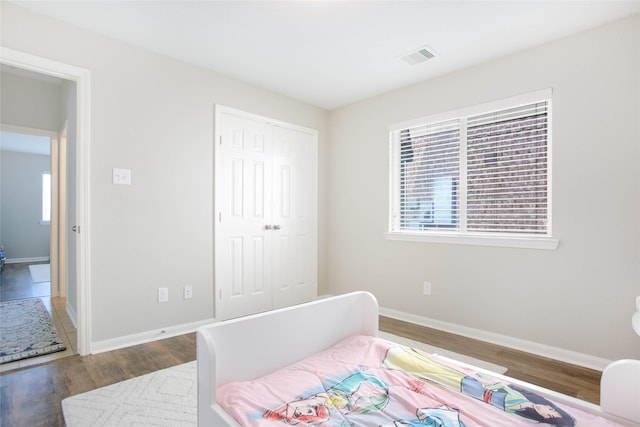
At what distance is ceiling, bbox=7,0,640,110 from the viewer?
2166 mm

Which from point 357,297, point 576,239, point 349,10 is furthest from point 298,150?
point 576,239

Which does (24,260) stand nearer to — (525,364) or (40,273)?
(40,273)

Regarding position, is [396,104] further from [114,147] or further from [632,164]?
[114,147]

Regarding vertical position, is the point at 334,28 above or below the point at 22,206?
above

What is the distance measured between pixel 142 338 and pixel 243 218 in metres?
1.38

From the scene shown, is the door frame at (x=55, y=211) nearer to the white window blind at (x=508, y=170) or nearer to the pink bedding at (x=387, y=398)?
the pink bedding at (x=387, y=398)

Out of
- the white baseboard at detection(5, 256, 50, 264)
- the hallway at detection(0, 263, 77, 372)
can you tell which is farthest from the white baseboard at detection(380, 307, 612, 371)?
the white baseboard at detection(5, 256, 50, 264)

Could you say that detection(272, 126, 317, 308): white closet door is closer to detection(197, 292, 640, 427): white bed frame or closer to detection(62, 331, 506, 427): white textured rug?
detection(62, 331, 506, 427): white textured rug

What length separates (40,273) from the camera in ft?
18.8

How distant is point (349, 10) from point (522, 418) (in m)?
2.36

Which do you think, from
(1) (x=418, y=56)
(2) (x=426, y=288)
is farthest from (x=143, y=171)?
(2) (x=426, y=288)

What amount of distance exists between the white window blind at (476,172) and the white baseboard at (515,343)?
0.87 m

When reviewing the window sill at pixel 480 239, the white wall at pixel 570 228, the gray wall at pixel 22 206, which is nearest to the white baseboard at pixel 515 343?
the white wall at pixel 570 228

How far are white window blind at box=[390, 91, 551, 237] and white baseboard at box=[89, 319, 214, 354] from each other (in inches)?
90.0
